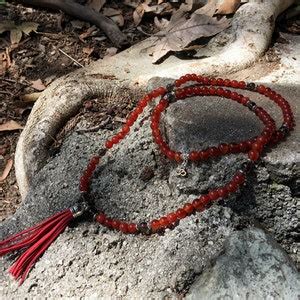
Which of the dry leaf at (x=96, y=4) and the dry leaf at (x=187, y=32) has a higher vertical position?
the dry leaf at (x=187, y=32)

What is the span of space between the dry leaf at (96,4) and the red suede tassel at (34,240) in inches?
85.5

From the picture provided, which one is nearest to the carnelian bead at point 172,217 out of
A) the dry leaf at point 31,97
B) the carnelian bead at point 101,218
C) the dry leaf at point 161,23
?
the carnelian bead at point 101,218

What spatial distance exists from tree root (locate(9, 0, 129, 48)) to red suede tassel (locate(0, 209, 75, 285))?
1.83 meters

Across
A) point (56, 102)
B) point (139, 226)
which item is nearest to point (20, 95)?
point (56, 102)

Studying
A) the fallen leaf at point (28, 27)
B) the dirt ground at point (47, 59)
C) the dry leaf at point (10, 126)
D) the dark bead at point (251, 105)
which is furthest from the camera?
the fallen leaf at point (28, 27)

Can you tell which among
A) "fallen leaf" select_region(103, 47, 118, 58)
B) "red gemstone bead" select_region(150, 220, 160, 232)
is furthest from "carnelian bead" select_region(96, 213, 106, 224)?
"fallen leaf" select_region(103, 47, 118, 58)

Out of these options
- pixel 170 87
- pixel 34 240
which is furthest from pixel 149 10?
pixel 34 240

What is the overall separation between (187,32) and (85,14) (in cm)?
99

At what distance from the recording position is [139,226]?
8.54 feet

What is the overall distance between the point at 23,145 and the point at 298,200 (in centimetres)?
172

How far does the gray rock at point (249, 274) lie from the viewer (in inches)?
88.0

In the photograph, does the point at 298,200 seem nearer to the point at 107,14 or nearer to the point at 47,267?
the point at 47,267

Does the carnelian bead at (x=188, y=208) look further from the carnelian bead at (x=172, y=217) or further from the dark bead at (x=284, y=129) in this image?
the dark bead at (x=284, y=129)

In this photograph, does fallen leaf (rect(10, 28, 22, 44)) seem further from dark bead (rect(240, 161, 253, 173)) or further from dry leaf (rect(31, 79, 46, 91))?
dark bead (rect(240, 161, 253, 173))
